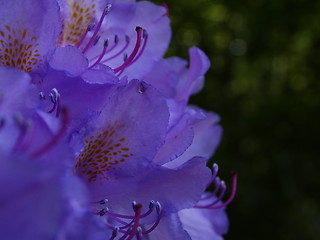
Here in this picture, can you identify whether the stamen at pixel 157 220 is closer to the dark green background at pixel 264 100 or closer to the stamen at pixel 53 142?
the stamen at pixel 53 142

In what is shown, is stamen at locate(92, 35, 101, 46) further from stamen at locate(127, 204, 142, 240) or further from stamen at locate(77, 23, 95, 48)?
stamen at locate(127, 204, 142, 240)

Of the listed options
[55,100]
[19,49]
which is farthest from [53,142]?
[19,49]

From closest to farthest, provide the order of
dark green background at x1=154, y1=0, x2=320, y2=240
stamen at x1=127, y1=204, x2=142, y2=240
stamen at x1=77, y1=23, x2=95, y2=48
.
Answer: stamen at x1=127, y1=204, x2=142, y2=240, stamen at x1=77, y1=23, x2=95, y2=48, dark green background at x1=154, y1=0, x2=320, y2=240

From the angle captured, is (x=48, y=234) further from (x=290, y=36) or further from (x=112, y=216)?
(x=290, y=36)

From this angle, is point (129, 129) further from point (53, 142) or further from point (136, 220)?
point (53, 142)

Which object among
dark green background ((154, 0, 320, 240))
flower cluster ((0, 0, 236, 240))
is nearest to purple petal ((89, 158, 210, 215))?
flower cluster ((0, 0, 236, 240))

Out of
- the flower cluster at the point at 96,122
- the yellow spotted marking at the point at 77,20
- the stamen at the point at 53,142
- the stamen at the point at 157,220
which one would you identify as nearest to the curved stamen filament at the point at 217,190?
the flower cluster at the point at 96,122

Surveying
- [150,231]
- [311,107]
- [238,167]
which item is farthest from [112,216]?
[311,107]
